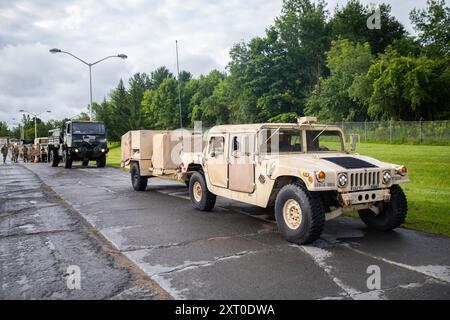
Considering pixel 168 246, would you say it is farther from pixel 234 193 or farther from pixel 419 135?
pixel 419 135

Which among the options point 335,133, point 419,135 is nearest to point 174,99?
point 419,135

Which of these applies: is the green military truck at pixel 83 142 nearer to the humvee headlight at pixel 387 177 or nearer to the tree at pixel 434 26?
the humvee headlight at pixel 387 177

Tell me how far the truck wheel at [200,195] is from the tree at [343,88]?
1408 inches

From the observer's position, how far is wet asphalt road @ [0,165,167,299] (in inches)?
172

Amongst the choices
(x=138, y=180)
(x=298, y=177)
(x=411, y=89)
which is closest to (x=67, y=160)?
(x=138, y=180)

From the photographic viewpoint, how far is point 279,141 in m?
7.42

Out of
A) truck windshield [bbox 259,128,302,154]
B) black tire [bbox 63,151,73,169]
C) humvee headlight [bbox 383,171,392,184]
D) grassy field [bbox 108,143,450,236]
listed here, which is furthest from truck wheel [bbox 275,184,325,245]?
black tire [bbox 63,151,73,169]

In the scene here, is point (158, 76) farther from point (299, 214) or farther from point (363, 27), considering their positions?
point (299, 214)

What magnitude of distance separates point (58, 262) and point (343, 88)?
42.7 metres

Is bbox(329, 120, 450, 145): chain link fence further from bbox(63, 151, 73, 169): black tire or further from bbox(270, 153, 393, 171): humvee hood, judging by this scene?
bbox(270, 153, 393, 171): humvee hood

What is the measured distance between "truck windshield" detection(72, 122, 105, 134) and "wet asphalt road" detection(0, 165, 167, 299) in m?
15.1

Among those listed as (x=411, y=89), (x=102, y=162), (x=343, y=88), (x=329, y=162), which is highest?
(x=343, y=88)

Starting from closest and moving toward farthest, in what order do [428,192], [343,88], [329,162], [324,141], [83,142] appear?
[329,162] → [324,141] → [428,192] → [83,142] → [343,88]

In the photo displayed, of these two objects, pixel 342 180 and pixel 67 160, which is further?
pixel 67 160
